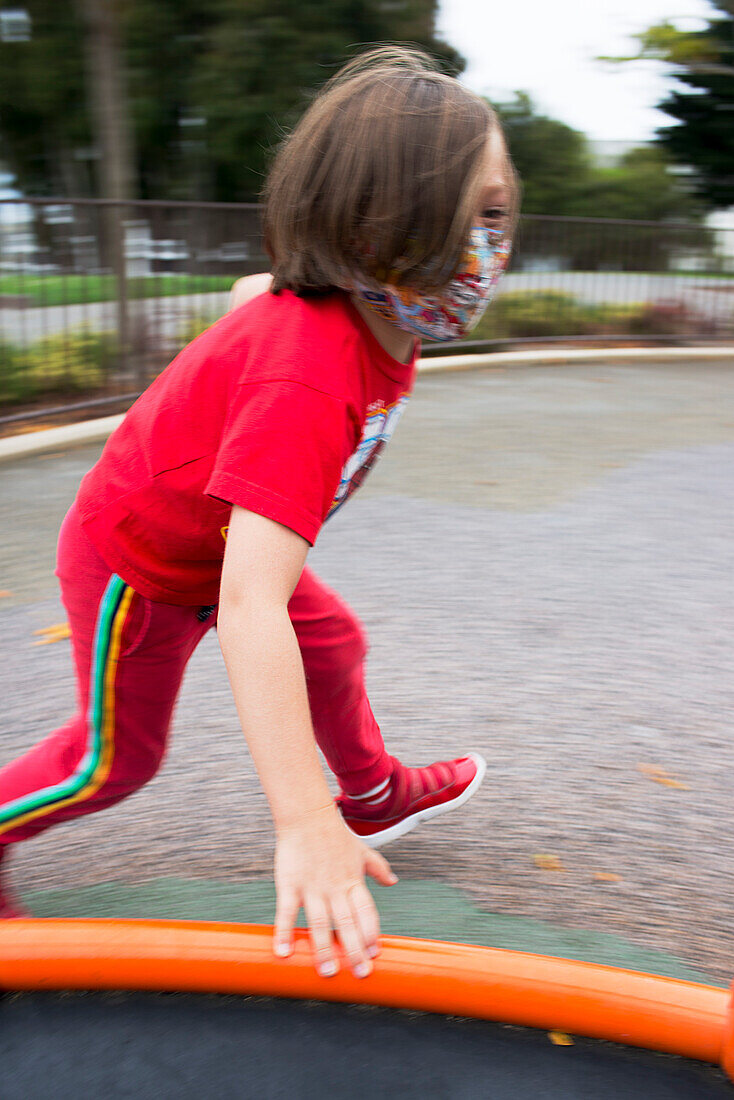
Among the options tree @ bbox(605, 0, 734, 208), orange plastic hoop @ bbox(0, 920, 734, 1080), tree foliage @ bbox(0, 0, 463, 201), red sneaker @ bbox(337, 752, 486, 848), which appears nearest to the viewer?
orange plastic hoop @ bbox(0, 920, 734, 1080)

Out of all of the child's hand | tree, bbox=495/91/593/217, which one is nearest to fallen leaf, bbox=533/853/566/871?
→ the child's hand

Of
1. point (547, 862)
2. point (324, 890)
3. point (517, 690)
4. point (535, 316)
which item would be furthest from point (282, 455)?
point (535, 316)

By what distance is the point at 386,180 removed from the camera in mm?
1267

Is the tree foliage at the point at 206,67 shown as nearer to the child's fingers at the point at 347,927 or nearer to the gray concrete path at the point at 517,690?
the gray concrete path at the point at 517,690

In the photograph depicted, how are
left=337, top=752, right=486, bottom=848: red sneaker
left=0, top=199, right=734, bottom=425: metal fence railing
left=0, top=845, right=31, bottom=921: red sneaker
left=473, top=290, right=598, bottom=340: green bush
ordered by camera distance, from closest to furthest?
1. left=0, top=845, right=31, bottom=921: red sneaker
2. left=337, top=752, right=486, bottom=848: red sneaker
3. left=0, top=199, right=734, bottom=425: metal fence railing
4. left=473, top=290, right=598, bottom=340: green bush

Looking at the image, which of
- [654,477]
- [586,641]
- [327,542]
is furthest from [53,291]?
[586,641]

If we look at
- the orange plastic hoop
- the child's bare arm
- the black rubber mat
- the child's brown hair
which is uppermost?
the child's brown hair

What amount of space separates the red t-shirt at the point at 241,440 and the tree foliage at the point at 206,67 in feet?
58.1

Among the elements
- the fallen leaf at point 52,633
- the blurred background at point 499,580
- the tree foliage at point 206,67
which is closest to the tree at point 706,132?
the tree foliage at point 206,67

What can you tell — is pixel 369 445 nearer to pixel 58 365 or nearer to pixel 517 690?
pixel 517 690

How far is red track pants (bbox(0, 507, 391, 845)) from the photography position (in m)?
1.57

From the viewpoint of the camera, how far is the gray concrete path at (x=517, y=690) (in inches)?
80.7

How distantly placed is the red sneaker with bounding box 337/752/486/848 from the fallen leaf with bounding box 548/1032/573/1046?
699mm

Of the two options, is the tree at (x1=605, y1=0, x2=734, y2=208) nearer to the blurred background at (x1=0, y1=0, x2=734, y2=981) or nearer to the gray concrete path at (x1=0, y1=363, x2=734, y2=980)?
the blurred background at (x1=0, y1=0, x2=734, y2=981)
